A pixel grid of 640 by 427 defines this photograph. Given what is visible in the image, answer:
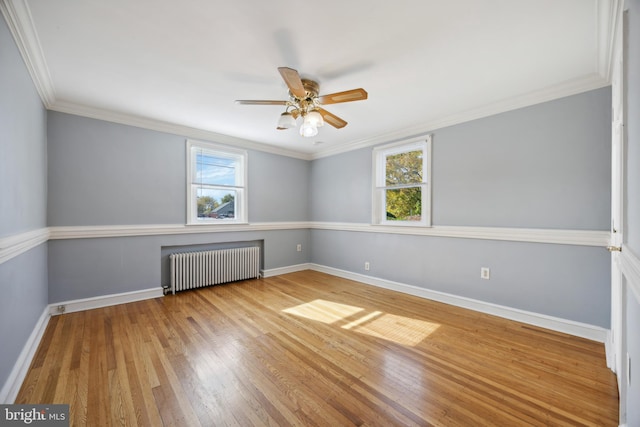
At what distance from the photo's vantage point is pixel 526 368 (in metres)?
2.01

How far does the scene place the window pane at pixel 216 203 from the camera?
420cm

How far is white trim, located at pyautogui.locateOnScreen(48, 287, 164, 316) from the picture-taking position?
3.03m

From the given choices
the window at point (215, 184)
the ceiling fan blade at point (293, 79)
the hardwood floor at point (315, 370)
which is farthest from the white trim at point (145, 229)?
the ceiling fan blade at point (293, 79)

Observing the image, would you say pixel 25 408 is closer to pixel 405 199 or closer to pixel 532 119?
pixel 405 199

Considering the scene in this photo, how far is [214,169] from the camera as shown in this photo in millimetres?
4316

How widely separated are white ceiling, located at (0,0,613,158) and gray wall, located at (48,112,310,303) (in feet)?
1.28

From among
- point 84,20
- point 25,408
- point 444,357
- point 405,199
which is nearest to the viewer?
point 25,408

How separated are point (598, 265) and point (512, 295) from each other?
0.79 meters

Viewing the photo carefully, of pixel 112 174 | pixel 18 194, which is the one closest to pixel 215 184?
pixel 112 174

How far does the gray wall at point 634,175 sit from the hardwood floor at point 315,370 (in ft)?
2.26

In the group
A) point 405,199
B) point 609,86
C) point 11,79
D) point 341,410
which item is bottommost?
point 341,410

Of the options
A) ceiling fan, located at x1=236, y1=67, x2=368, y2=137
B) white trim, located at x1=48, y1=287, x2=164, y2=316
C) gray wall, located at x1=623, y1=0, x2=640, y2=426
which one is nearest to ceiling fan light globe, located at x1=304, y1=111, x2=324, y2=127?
ceiling fan, located at x1=236, y1=67, x2=368, y2=137

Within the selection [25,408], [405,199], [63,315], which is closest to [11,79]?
[25,408]

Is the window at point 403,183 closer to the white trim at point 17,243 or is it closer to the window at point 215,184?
the window at point 215,184
